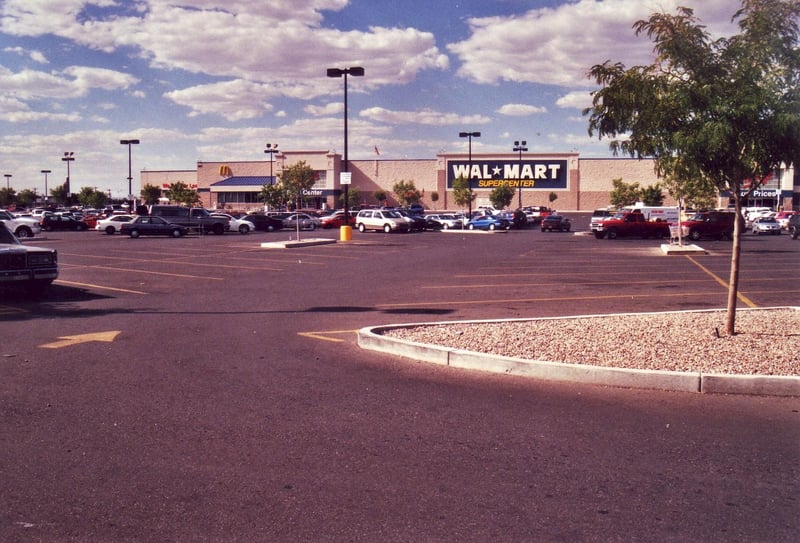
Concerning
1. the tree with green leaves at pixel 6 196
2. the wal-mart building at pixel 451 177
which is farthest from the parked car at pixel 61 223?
the tree with green leaves at pixel 6 196

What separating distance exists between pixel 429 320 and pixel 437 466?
22.7ft

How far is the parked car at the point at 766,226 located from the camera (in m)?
49.8

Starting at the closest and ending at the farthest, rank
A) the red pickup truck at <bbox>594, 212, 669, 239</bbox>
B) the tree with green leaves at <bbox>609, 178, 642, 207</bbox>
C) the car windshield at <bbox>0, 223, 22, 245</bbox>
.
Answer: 1. the car windshield at <bbox>0, 223, 22, 245</bbox>
2. the red pickup truck at <bbox>594, 212, 669, 239</bbox>
3. the tree with green leaves at <bbox>609, 178, 642, 207</bbox>

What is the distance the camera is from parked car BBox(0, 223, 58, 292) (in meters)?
15.1

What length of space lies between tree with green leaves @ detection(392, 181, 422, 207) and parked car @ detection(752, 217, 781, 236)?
61.5 meters

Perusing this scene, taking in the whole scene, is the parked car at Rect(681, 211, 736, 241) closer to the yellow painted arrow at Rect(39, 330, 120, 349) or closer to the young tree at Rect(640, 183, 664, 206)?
the yellow painted arrow at Rect(39, 330, 120, 349)

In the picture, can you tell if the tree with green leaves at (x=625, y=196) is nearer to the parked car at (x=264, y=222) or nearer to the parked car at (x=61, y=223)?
the parked car at (x=264, y=222)

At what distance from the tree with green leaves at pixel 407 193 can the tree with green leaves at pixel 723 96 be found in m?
98.1

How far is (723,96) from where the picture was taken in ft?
29.2

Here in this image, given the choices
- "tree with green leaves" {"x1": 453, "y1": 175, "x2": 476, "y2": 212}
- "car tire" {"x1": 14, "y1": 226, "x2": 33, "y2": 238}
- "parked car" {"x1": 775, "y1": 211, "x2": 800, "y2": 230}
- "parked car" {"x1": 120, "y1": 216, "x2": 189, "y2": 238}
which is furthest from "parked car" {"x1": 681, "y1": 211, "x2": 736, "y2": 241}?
"tree with green leaves" {"x1": 453, "y1": 175, "x2": 476, "y2": 212}

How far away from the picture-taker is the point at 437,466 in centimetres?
551

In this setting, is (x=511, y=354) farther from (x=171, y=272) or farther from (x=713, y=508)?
(x=171, y=272)

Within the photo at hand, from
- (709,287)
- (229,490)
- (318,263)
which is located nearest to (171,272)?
(318,263)

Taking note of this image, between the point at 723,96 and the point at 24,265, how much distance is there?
13.3m
